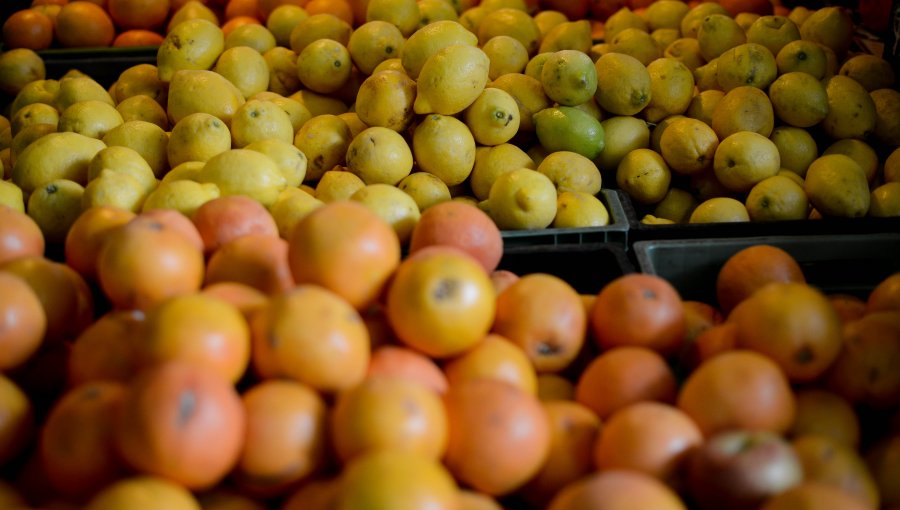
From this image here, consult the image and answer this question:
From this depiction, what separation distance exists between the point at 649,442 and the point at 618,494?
16cm

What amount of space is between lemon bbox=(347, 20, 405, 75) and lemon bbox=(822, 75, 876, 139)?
1.43 meters

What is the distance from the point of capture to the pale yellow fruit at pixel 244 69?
262 cm

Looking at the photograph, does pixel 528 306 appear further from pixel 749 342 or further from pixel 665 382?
pixel 749 342

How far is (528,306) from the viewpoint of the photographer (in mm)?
1412

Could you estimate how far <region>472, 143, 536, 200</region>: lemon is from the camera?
2336 mm

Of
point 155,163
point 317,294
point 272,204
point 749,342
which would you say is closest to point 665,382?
point 749,342

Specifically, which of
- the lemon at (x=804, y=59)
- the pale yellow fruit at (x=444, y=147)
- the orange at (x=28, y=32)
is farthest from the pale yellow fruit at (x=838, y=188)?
the orange at (x=28, y=32)

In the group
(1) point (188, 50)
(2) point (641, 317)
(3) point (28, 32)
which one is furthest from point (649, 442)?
(3) point (28, 32)

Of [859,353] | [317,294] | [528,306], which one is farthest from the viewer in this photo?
[528,306]

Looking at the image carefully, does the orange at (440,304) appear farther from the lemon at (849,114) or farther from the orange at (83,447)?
the lemon at (849,114)

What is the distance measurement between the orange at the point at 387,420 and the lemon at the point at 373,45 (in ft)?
5.87

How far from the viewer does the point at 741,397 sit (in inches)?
45.3

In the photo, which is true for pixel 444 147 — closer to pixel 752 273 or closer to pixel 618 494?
pixel 752 273

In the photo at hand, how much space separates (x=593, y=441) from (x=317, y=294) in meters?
0.48
